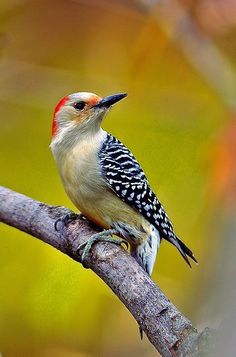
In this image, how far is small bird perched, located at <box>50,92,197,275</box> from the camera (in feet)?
15.2

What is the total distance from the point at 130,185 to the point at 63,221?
50 cm

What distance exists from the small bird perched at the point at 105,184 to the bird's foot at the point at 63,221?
0.27 ft

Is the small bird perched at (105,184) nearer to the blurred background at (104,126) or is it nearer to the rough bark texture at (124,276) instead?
the rough bark texture at (124,276)

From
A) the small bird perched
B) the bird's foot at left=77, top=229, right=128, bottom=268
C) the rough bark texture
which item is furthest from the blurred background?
the bird's foot at left=77, top=229, right=128, bottom=268

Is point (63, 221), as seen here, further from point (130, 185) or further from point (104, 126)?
point (104, 126)

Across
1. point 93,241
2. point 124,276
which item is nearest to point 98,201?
→ point 93,241

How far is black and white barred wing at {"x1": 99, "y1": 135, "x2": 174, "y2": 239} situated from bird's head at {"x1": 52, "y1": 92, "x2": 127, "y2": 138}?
182mm

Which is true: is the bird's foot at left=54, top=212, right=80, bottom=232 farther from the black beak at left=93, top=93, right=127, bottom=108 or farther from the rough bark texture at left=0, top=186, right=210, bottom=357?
the black beak at left=93, top=93, right=127, bottom=108

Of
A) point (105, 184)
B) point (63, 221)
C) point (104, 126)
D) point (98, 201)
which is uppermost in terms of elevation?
point (104, 126)

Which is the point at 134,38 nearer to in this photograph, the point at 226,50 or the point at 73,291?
the point at 226,50

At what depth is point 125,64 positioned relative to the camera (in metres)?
6.43

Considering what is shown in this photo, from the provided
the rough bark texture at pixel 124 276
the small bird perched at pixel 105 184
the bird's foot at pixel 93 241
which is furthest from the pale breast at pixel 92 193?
the bird's foot at pixel 93 241

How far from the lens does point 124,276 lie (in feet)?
12.1

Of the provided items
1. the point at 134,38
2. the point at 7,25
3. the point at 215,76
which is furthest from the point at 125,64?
the point at 215,76
